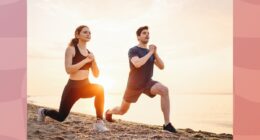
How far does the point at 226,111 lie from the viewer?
2.83m

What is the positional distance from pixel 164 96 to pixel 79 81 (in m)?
0.57

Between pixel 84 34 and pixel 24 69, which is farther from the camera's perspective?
pixel 84 34

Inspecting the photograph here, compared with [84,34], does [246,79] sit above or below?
below

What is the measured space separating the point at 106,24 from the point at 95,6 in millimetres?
161

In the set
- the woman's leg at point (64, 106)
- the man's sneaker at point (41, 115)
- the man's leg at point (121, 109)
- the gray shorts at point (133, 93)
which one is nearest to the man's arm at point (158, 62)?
the gray shorts at point (133, 93)

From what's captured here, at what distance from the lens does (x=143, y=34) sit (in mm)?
2799

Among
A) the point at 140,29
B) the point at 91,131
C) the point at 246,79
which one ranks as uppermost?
the point at 140,29

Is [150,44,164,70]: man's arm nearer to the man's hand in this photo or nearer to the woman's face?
the man's hand

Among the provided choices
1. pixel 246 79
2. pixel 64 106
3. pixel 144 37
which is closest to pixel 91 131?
pixel 64 106

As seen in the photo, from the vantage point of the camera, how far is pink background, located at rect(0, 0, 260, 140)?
101 inches

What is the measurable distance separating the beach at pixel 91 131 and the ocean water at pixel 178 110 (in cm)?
4

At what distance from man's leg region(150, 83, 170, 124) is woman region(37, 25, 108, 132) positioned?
13.8 inches

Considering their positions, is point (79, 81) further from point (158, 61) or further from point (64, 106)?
point (158, 61)

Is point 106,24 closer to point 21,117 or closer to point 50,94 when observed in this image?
point 50,94
